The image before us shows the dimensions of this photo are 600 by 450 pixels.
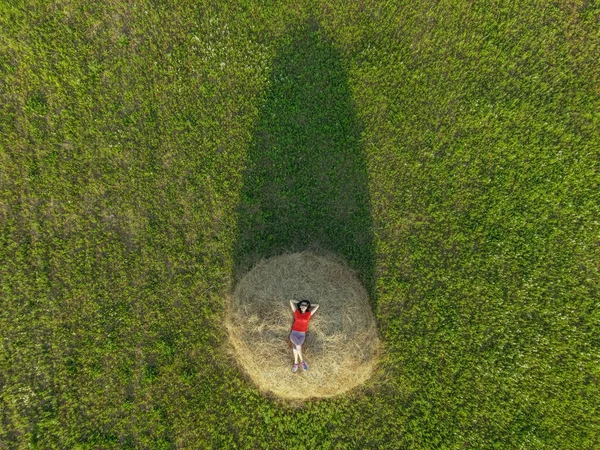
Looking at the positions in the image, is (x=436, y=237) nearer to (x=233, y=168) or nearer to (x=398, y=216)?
(x=398, y=216)

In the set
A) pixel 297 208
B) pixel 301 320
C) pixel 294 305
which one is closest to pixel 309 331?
pixel 301 320

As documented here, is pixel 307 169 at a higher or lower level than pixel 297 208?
higher

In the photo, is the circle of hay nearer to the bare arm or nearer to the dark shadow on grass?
the bare arm

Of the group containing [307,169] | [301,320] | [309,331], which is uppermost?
[307,169]

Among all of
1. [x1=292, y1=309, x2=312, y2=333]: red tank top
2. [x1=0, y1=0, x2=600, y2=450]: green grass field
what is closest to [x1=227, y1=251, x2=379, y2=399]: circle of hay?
[x1=292, y1=309, x2=312, y2=333]: red tank top

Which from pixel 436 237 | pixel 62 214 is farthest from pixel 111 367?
pixel 436 237

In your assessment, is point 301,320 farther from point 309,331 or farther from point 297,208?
point 297,208
